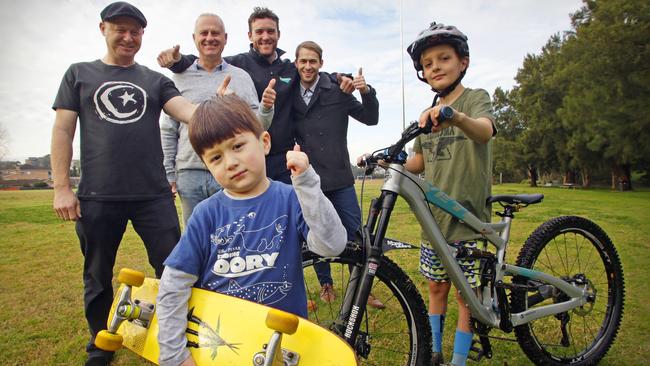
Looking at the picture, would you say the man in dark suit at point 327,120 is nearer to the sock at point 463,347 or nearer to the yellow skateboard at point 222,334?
the sock at point 463,347

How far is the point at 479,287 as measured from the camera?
282 centimetres

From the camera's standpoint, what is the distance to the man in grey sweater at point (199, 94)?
357 cm

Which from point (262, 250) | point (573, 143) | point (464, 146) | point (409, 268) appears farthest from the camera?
point (573, 143)

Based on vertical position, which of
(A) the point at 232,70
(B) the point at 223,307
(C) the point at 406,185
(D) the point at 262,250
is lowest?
(B) the point at 223,307

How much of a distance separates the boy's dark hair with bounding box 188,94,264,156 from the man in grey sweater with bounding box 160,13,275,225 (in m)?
1.71

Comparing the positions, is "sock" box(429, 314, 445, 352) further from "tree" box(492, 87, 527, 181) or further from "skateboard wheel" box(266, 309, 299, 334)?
"tree" box(492, 87, 527, 181)

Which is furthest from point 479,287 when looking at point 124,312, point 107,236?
point 107,236

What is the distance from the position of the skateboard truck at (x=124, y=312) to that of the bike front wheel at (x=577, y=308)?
2.49 metres

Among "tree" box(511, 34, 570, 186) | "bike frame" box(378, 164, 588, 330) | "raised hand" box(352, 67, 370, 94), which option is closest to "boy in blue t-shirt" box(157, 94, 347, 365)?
"bike frame" box(378, 164, 588, 330)

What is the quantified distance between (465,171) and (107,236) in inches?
105

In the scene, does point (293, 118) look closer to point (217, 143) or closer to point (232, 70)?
point (232, 70)

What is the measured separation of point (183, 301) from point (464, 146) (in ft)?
6.98

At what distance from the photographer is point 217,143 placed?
66.7 inches

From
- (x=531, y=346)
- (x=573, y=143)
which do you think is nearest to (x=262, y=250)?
(x=531, y=346)
